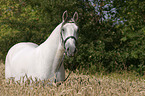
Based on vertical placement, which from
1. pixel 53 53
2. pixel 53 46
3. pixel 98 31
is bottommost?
pixel 53 53

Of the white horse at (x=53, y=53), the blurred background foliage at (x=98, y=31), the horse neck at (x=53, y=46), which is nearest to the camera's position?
the white horse at (x=53, y=53)

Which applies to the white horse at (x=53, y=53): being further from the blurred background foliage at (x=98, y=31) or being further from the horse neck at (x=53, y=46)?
the blurred background foliage at (x=98, y=31)

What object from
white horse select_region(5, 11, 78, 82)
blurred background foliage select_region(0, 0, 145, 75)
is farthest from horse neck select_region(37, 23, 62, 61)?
blurred background foliage select_region(0, 0, 145, 75)

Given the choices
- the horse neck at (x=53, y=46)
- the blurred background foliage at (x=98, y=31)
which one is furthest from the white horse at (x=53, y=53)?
the blurred background foliage at (x=98, y=31)

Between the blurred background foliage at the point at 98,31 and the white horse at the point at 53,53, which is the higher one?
the blurred background foliage at the point at 98,31

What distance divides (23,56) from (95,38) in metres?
6.32

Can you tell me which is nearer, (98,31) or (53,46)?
(53,46)

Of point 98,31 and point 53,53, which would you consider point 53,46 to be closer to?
point 53,53

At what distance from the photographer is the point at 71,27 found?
374 centimetres

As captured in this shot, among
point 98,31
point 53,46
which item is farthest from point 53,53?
point 98,31

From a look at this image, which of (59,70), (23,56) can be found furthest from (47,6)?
(59,70)

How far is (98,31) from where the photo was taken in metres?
10.4

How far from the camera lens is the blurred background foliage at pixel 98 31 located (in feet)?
31.3

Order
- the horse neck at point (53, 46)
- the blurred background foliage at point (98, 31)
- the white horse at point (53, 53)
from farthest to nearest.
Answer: the blurred background foliage at point (98, 31)
the horse neck at point (53, 46)
the white horse at point (53, 53)
